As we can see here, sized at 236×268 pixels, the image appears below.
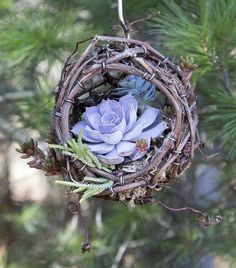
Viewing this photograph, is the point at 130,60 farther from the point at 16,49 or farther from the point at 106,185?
the point at 16,49

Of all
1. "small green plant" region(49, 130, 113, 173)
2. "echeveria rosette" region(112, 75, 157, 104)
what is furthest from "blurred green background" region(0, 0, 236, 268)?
"small green plant" region(49, 130, 113, 173)

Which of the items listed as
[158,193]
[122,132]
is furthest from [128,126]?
[158,193]

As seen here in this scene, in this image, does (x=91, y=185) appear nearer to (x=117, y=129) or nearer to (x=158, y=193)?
(x=117, y=129)

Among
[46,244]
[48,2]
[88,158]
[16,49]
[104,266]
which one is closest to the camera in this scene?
[88,158]

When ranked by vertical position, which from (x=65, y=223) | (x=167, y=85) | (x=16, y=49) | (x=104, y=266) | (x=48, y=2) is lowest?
(x=104, y=266)

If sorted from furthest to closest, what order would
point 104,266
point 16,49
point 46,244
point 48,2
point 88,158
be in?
point 46,244
point 104,266
point 48,2
point 16,49
point 88,158

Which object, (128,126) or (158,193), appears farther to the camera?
(158,193)

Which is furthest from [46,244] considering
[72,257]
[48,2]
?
[48,2]
